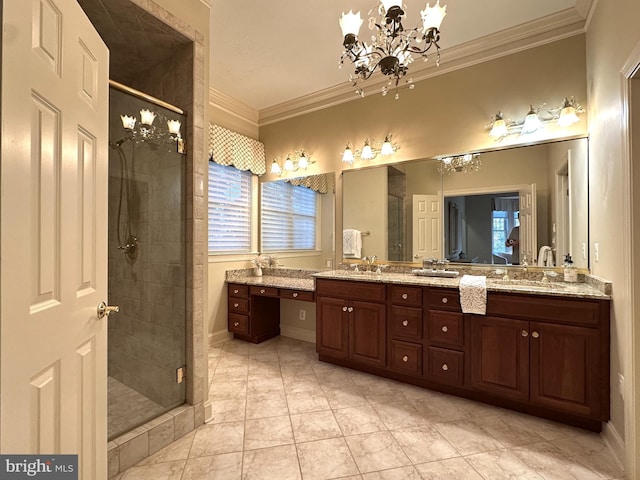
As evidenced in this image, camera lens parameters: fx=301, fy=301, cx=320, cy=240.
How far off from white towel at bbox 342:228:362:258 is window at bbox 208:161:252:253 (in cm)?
138

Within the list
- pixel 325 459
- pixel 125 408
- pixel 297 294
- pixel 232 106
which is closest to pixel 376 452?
pixel 325 459

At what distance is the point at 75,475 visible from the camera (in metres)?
1.07

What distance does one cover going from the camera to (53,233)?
0.97 m

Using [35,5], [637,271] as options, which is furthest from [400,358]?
[35,5]

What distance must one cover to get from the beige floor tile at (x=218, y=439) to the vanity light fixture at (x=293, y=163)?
2905mm

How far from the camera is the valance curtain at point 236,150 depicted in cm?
361

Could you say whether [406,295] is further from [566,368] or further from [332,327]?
[566,368]

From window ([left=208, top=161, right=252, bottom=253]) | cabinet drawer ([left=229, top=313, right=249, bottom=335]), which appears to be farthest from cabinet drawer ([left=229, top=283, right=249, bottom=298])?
window ([left=208, top=161, right=252, bottom=253])

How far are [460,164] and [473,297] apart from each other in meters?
1.34

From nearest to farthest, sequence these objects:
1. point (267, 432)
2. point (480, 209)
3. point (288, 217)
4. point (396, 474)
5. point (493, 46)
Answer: point (396, 474), point (267, 432), point (493, 46), point (480, 209), point (288, 217)

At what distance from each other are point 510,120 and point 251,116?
310 centimetres

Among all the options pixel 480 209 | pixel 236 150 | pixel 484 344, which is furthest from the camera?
pixel 236 150

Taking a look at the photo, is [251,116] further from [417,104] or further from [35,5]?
[35,5]

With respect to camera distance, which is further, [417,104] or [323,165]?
[323,165]
